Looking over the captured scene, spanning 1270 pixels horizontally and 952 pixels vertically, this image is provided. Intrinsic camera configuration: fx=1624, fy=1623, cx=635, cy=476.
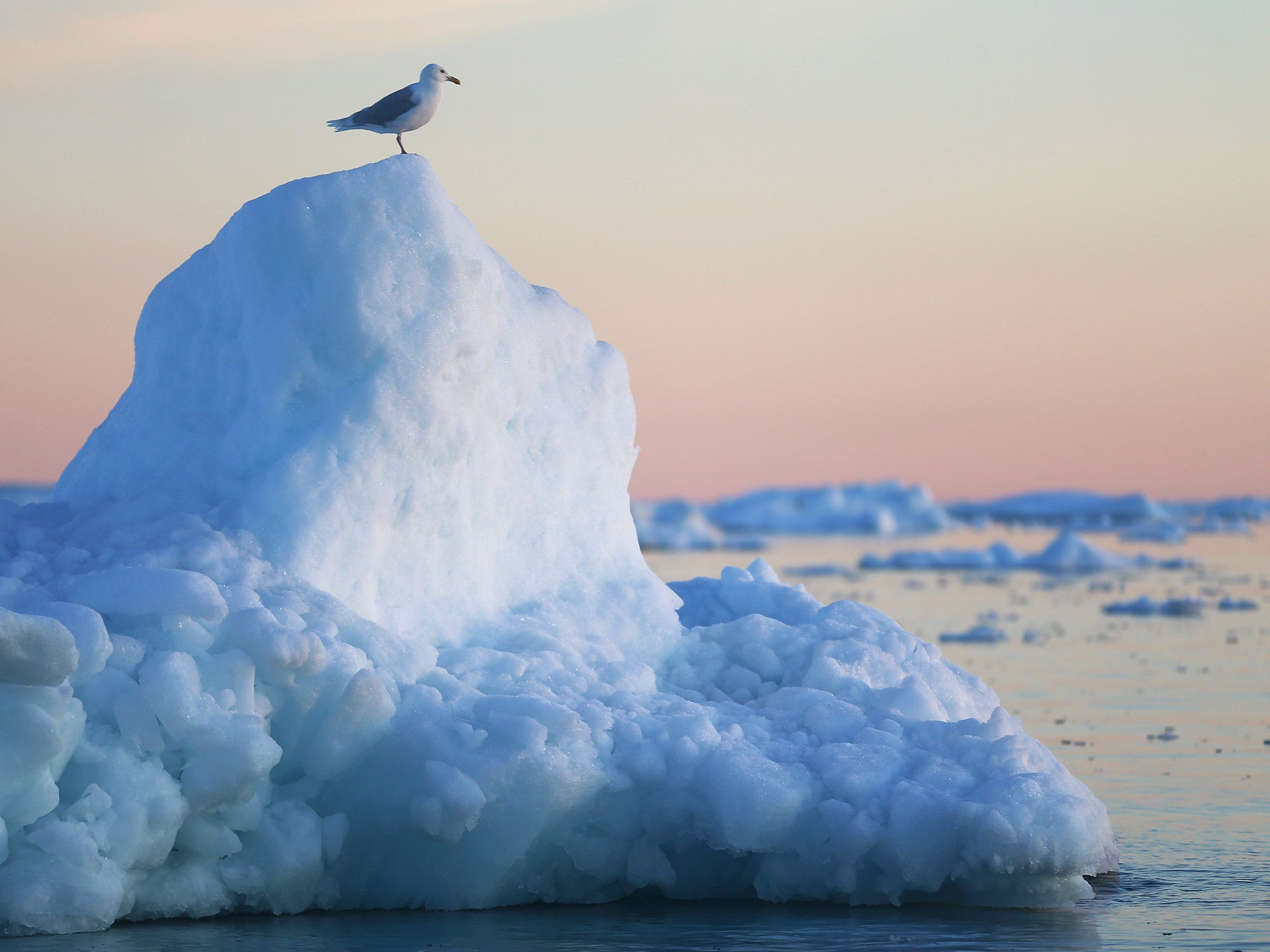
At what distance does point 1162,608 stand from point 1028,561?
11.8 metres

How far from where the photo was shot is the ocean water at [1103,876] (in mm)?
7734

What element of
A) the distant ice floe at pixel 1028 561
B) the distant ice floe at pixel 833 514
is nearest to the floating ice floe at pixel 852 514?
the distant ice floe at pixel 833 514

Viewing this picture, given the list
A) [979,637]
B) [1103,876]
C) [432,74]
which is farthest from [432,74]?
[979,637]

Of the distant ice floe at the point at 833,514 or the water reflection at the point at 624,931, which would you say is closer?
the water reflection at the point at 624,931

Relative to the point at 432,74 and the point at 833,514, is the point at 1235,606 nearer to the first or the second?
the point at 432,74

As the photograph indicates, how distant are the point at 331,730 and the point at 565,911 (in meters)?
1.58

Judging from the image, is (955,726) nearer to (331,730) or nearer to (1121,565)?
(331,730)

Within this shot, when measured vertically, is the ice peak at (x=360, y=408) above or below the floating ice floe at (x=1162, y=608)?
above

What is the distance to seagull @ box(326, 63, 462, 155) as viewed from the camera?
33.4ft

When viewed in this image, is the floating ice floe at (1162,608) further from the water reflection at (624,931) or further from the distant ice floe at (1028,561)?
the water reflection at (624,931)

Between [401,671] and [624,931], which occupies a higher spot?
[401,671]

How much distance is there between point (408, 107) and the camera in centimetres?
1020

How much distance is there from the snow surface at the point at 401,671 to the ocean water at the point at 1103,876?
28 centimetres

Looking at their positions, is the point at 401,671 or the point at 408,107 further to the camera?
the point at 408,107
